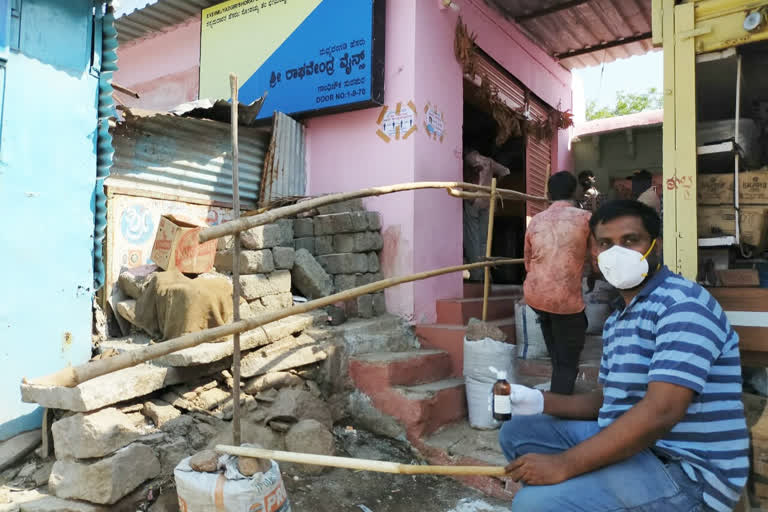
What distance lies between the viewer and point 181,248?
445 centimetres

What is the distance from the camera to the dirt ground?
10.5 ft

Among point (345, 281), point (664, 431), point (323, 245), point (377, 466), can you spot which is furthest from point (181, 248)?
point (664, 431)

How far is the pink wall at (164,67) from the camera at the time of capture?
7375 mm

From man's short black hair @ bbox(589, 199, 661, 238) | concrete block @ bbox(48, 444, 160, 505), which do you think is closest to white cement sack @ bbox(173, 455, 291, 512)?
concrete block @ bbox(48, 444, 160, 505)

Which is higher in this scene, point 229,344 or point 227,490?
point 229,344

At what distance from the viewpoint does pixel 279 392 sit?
12.9ft

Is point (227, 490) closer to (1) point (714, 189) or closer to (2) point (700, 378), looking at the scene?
(2) point (700, 378)

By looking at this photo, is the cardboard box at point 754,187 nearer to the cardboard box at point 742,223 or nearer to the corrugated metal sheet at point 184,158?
the cardboard box at point 742,223

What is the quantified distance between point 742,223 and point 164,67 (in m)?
7.64

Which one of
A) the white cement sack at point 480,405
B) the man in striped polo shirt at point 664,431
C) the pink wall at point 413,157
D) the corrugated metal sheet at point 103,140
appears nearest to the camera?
the man in striped polo shirt at point 664,431

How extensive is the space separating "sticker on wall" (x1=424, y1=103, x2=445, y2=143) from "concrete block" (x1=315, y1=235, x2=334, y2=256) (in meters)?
1.52

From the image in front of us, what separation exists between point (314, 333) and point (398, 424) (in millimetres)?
1046

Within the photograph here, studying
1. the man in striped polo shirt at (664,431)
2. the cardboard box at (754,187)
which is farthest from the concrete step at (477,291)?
the man in striped polo shirt at (664,431)

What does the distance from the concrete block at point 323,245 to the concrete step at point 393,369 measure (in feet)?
4.25
